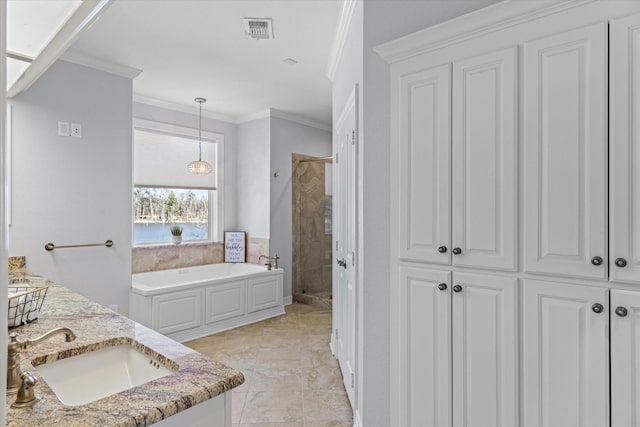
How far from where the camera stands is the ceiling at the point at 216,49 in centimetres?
247

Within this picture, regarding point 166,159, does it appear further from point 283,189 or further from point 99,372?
point 99,372

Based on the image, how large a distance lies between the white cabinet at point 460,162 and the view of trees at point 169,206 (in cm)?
364

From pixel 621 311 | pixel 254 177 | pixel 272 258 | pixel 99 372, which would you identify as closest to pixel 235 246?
pixel 272 258

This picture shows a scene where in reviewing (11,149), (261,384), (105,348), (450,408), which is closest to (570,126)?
(450,408)

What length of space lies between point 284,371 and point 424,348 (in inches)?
67.2

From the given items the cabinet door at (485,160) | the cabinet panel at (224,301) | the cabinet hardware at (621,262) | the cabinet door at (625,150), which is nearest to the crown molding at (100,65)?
the cabinet panel at (224,301)

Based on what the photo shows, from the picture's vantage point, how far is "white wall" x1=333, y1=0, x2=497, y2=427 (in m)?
1.80

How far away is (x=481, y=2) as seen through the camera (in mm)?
1509

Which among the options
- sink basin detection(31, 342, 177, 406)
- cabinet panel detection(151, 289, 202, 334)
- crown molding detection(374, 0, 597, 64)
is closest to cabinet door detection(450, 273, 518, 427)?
crown molding detection(374, 0, 597, 64)

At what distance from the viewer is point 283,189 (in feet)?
16.5

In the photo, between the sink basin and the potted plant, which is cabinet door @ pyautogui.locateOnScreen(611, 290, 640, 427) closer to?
the sink basin

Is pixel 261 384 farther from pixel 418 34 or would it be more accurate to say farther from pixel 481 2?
pixel 481 2

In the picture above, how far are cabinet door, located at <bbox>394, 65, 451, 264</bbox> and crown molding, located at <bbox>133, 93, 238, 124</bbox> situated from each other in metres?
3.62

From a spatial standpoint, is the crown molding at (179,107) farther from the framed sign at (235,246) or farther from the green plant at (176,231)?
the framed sign at (235,246)
